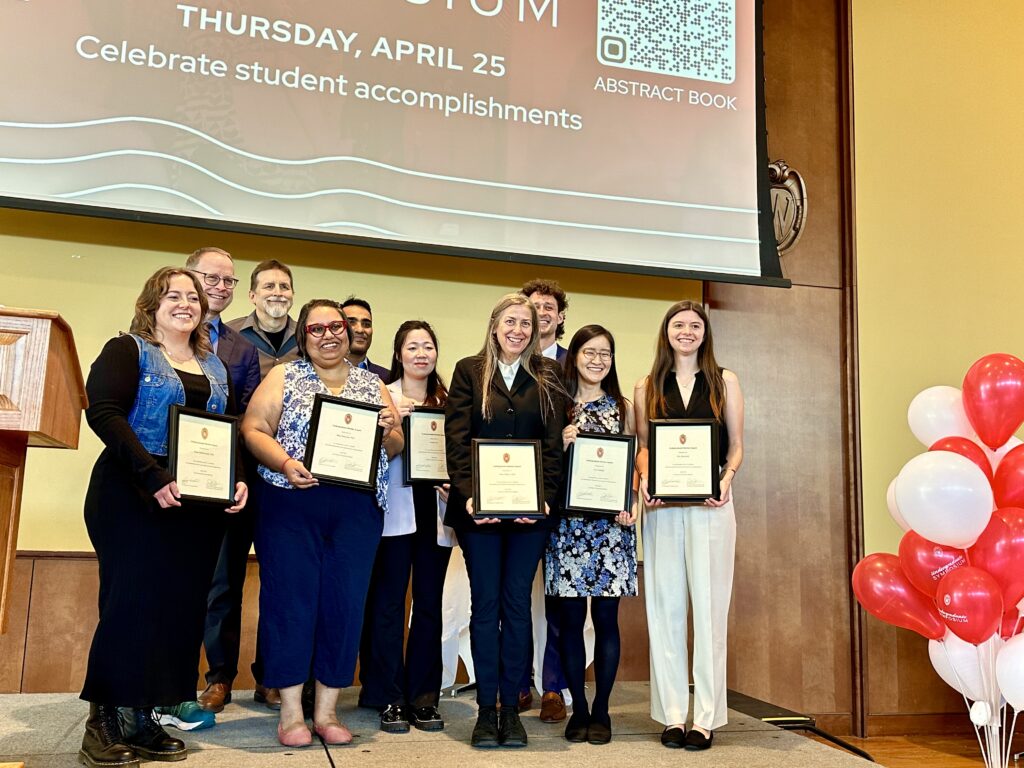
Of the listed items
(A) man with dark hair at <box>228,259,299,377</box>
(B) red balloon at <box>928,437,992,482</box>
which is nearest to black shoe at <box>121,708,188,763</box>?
(A) man with dark hair at <box>228,259,299,377</box>

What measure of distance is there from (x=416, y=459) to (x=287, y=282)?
0.91 metres

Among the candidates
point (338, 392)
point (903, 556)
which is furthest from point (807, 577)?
point (338, 392)

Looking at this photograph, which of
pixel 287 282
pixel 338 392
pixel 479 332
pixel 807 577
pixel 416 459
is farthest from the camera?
pixel 807 577

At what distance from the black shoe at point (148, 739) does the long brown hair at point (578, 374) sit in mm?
1563

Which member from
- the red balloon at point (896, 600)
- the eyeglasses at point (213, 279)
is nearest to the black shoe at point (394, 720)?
the eyeglasses at point (213, 279)

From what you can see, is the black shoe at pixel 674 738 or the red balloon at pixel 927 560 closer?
the black shoe at pixel 674 738

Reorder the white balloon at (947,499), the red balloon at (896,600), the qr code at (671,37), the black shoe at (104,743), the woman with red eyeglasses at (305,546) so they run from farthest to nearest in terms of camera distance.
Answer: the qr code at (671,37) → the red balloon at (896,600) → the white balloon at (947,499) → the woman with red eyeglasses at (305,546) → the black shoe at (104,743)

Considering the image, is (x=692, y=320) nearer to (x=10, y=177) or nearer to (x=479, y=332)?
(x=479, y=332)

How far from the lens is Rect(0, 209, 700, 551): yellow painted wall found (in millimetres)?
4059

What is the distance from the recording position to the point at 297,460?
9.25 feet

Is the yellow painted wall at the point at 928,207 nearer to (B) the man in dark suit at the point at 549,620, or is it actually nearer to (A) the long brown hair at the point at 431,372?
(B) the man in dark suit at the point at 549,620

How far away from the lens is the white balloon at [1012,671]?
3.48 m

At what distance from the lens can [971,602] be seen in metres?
3.47

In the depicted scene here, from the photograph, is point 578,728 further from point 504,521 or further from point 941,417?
point 941,417
